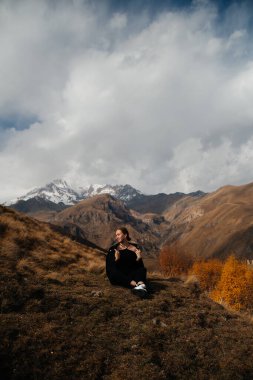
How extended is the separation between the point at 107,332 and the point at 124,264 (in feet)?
16.5

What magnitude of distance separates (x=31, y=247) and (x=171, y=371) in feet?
41.6

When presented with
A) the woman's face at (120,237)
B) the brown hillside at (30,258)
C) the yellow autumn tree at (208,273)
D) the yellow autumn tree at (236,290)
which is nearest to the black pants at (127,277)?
the woman's face at (120,237)

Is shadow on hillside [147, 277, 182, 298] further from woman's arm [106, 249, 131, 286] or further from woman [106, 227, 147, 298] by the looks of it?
woman's arm [106, 249, 131, 286]

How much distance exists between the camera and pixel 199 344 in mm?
10328

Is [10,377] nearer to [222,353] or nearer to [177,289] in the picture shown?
[222,353]

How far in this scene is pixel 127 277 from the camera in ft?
47.7

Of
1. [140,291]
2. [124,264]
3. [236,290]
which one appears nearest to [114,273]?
[124,264]

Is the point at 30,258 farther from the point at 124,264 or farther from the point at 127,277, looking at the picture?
the point at 127,277

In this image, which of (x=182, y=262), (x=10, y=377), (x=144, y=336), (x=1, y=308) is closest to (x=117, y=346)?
(x=144, y=336)

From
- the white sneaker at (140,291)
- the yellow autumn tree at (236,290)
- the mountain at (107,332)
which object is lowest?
the yellow autumn tree at (236,290)

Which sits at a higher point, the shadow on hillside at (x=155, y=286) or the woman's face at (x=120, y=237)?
the woman's face at (x=120, y=237)

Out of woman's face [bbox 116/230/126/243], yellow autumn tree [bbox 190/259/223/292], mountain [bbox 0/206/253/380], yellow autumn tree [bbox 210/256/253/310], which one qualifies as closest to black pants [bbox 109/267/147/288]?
mountain [bbox 0/206/253/380]

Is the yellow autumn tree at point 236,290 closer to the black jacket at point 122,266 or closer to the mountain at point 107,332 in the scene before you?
the black jacket at point 122,266

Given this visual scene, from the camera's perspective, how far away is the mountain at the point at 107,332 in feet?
27.5
